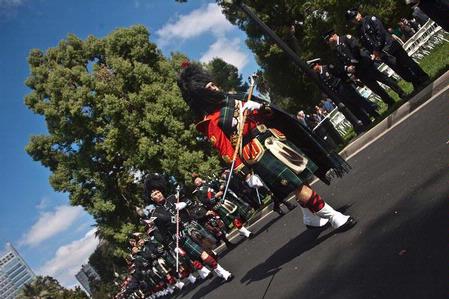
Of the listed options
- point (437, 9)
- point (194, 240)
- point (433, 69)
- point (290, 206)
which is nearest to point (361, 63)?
point (437, 9)

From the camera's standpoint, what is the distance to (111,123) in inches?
1037

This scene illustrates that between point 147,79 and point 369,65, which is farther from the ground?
point 147,79

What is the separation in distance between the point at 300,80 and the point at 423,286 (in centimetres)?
2889

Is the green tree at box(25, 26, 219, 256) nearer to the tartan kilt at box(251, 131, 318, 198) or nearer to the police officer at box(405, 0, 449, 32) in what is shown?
the police officer at box(405, 0, 449, 32)

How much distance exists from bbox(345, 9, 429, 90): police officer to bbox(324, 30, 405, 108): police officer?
464 mm

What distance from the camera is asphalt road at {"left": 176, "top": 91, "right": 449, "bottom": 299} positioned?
337 cm

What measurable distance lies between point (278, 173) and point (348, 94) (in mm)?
5827

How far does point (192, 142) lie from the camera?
25844mm

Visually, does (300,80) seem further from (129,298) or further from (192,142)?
(129,298)

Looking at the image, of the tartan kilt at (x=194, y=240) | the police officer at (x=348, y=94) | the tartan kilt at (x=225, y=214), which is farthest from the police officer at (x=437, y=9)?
the tartan kilt at (x=225, y=214)

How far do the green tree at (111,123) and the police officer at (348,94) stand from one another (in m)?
14.7

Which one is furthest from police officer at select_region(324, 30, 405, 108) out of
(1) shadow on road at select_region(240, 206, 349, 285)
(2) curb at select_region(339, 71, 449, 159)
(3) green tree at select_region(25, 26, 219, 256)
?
(3) green tree at select_region(25, 26, 219, 256)

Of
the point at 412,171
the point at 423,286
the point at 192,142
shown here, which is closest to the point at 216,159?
the point at 192,142

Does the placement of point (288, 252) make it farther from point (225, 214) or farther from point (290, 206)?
point (225, 214)
